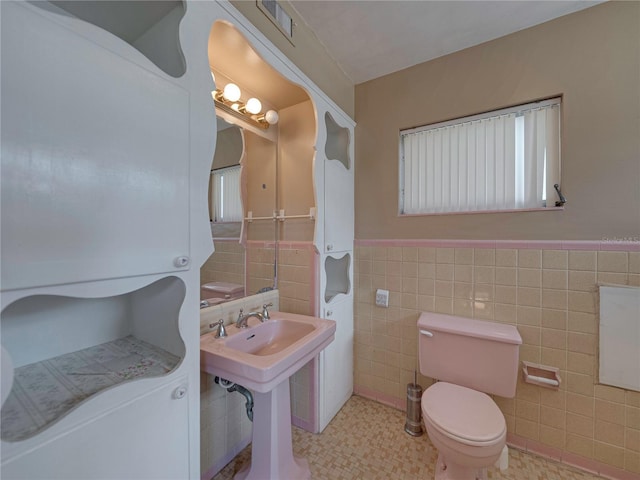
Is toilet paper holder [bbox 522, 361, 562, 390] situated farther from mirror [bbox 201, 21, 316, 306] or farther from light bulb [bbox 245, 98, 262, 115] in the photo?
light bulb [bbox 245, 98, 262, 115]

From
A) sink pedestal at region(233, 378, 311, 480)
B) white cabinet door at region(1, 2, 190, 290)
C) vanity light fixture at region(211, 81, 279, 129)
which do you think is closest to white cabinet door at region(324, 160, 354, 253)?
vanity light fixture at region(211, 81, 279, 129)

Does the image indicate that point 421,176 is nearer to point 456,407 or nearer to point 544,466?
point 456,407

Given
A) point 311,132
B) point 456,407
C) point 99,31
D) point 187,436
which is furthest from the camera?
point 311,132

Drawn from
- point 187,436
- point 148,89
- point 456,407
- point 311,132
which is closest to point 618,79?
point 311,132

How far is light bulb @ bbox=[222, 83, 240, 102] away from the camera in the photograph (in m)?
1.37

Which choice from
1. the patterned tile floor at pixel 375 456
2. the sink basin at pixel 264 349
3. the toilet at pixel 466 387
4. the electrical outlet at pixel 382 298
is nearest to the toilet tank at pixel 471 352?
the toilet at pixel 466 387

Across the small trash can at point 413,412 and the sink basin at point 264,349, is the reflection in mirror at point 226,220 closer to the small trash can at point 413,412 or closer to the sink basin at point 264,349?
the sink basin at point 264,349

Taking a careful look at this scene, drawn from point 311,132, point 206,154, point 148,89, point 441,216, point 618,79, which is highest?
point 618,79

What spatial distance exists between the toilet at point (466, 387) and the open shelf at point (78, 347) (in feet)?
4.17

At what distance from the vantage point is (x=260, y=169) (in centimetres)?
172

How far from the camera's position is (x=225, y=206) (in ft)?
4.83

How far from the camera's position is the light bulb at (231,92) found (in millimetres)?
1370

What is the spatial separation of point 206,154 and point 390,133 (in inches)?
58.9

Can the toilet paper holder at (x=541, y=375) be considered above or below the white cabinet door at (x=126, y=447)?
below
